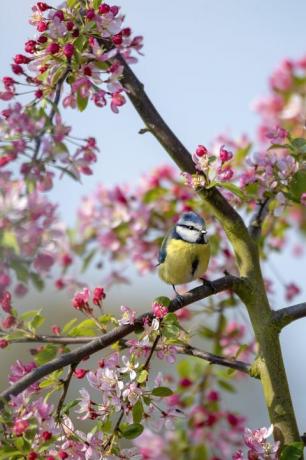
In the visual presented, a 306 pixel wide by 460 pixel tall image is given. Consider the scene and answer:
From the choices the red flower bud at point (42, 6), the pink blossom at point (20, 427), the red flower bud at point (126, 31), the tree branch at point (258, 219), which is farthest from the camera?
the tree branch at point (258, 219)

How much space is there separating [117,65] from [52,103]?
28cm

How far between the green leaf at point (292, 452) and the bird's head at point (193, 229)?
96cm

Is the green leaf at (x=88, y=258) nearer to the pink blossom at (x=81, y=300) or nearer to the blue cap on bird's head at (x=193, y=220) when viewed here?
the blue cap on bird's head at (x=193, y=220)

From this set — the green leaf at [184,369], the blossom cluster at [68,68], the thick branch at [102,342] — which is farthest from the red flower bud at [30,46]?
the green leaf at [184,369]

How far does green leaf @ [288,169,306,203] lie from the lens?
7.30 feet

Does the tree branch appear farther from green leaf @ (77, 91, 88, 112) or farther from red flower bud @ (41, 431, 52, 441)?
red flower bud @ (41, 431, 52, 441)

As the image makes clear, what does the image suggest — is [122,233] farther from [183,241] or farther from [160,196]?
[183,241]

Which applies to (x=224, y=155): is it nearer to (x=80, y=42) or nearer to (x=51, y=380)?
(x=80, y=42)

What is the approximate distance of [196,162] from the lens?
2.04 metres

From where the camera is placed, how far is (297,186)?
2234 millimetres

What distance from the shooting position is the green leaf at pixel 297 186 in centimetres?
222

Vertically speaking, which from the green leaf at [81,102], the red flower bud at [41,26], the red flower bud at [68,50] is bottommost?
the green leaf at [81,102]

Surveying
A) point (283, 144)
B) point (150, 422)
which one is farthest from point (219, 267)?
point (150, 422)

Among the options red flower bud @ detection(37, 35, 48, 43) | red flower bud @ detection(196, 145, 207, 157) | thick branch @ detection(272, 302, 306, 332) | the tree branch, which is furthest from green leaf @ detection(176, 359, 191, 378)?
red flower bud @ detection(37, 35, 48, 43)
